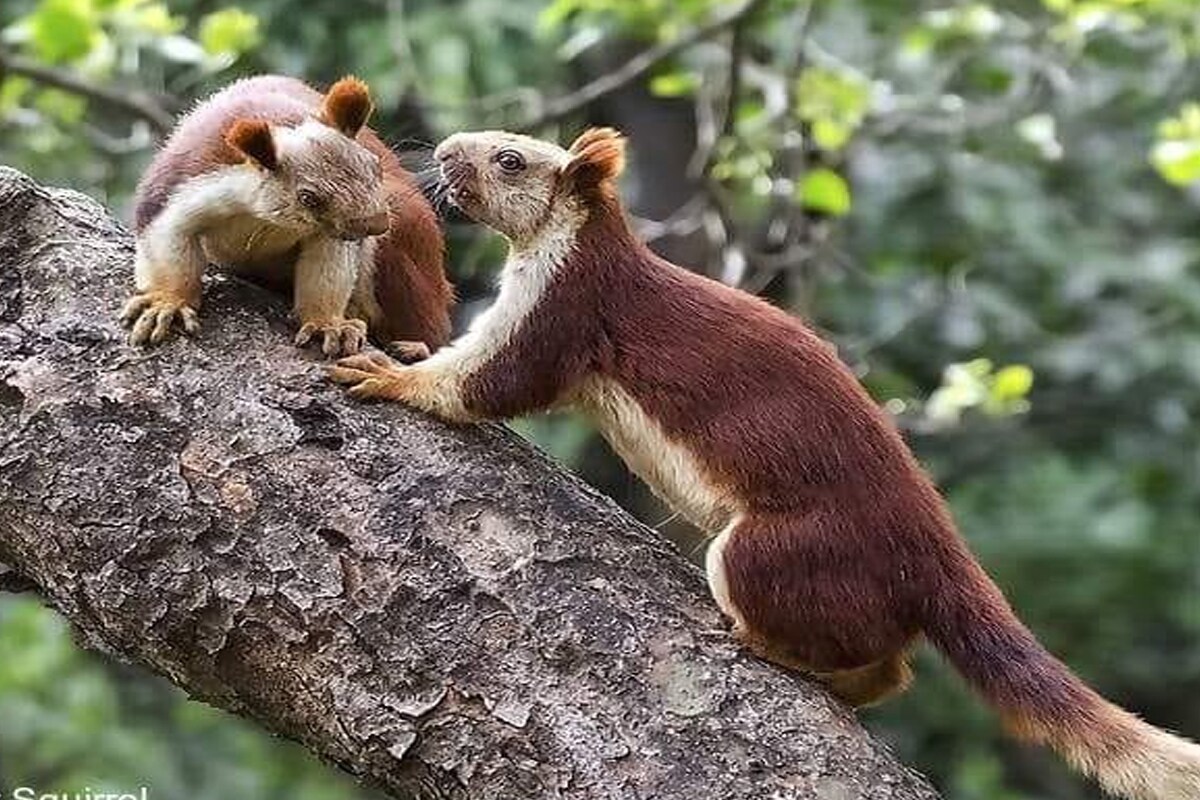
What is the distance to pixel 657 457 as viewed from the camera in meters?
2.32

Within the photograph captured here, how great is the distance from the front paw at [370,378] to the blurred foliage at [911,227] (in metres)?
1.74

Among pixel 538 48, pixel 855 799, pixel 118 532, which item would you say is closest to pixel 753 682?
pixel 855 799

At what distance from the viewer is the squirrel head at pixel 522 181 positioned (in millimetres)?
2381

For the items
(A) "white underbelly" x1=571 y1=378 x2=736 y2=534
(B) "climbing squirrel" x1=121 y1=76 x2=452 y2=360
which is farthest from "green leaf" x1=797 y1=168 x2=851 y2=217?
(A) "white underbelly" x1=571 y1=378 x2=736 y2=534

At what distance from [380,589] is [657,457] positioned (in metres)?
0.44

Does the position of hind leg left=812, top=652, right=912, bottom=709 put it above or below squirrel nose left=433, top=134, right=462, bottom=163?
below

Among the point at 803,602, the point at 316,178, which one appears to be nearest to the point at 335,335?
the point at 316,178

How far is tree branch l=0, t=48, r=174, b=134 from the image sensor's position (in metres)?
4.02

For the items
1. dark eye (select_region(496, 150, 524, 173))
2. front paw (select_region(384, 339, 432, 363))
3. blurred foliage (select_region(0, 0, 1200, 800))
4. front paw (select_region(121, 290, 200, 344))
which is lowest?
blurred foliage (select_region(0, 0, 1200, 800))

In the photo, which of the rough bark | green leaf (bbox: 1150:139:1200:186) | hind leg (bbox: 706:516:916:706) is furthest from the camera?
green leaf (bbox: 1150:139:1200:186)

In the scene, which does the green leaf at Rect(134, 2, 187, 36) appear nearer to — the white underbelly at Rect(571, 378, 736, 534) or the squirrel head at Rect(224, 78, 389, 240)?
the squirrel head at Rect(224, 78, 389, 240)

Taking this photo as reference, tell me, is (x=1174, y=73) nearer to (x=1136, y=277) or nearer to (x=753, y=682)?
(x=1136, y=277)

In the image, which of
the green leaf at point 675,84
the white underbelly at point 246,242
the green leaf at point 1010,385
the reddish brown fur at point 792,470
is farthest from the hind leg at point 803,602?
the green leaf at point 675,84

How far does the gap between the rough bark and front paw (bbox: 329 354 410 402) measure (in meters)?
0.02
